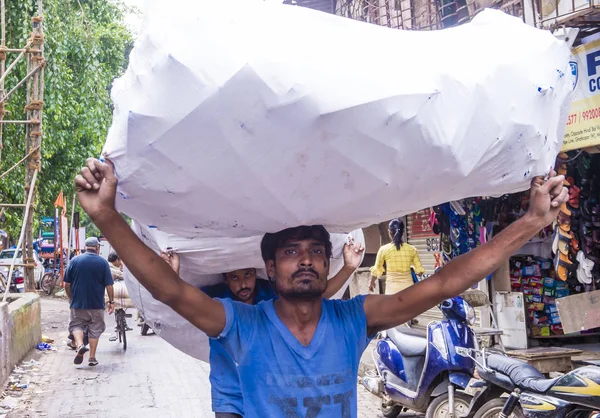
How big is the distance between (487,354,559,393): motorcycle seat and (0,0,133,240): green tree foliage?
1011 centimetres

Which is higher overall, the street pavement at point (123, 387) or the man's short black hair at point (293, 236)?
the man's short black hair at point (293, 236)

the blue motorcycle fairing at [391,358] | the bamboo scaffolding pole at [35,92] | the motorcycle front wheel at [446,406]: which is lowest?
the motorcycle front wheel at [446,406]

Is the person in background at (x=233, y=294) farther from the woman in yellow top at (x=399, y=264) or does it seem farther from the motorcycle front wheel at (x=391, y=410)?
the woman in yellow top at (x=399, y=264)

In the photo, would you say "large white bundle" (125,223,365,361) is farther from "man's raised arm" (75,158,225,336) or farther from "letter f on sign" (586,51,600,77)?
"letter f on sign" (586,51,600,77)

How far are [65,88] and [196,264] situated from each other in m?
12.4

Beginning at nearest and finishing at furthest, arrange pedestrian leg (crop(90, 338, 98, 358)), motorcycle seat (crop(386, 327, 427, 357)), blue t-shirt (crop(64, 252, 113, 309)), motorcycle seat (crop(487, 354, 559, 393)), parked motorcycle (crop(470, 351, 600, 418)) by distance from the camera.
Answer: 1. parked motorcycle (crop(470, 351, 600, 418))
2. motorcycle seat (crop(487, 354, 559, 393))
3. motorcycle seat (crop(386, 327, 427, 357))
4. pedestrian leg (crop(90, 338, 98, 358))
5. blue t-shirt (crop(64, 252, 113, 309))

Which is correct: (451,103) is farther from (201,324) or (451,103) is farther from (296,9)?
(201,324)

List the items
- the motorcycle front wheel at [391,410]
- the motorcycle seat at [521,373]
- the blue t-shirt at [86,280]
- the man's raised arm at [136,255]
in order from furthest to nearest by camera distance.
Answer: the blue t-shirt at [86,280] < the motorcycle front wheel at [391,410] < the motorcycle seat at [521,373] < the man's raised arm at [136,255]

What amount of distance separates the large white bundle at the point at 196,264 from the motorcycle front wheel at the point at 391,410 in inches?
126

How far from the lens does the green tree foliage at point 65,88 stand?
42.8ft

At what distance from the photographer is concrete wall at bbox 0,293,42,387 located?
7.91 m

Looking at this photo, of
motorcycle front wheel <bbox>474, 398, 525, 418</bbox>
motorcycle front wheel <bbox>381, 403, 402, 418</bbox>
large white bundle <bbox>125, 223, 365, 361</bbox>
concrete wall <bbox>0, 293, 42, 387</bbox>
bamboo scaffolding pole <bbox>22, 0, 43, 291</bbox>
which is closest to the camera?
large white bundle <bbox>125, 223, 365, 361</bbox>

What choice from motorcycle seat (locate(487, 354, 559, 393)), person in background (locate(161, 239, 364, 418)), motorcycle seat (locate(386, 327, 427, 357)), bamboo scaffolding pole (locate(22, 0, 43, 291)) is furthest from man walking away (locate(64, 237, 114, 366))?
person in background (locate(161, 239, 364, 418))

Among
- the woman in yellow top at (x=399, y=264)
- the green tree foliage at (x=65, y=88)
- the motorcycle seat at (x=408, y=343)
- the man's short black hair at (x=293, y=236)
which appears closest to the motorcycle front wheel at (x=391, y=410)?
the motorcycle seat at (x=408, y=343)
